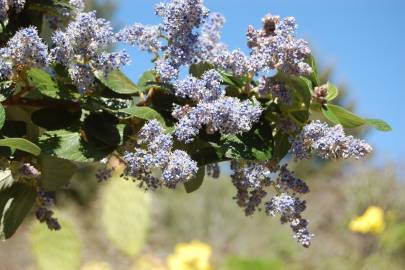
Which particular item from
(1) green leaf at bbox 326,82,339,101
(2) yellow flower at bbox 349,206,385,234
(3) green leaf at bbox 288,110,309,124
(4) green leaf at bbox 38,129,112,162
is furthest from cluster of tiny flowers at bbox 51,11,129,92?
(2) yellow flower at bbox 349,206,385,234

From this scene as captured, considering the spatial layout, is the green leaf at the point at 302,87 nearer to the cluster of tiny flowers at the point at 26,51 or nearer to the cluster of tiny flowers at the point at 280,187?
the cluster of tiny flowers at the point at 280,187

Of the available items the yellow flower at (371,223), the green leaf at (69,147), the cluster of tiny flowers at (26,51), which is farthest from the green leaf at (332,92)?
the yellow flower at (371,223)

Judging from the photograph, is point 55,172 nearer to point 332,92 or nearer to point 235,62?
point 235,62

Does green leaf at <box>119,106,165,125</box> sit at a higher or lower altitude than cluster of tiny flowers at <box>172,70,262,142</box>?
lower

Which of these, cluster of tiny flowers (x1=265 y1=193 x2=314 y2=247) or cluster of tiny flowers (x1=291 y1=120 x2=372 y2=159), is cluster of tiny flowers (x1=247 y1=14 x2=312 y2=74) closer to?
cluster of tiny flowers (x1=291 y1=120 x2=372 y2=159)

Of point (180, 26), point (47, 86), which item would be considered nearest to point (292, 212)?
point (180, 26)

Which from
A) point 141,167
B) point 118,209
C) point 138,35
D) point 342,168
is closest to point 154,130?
point 141,167
